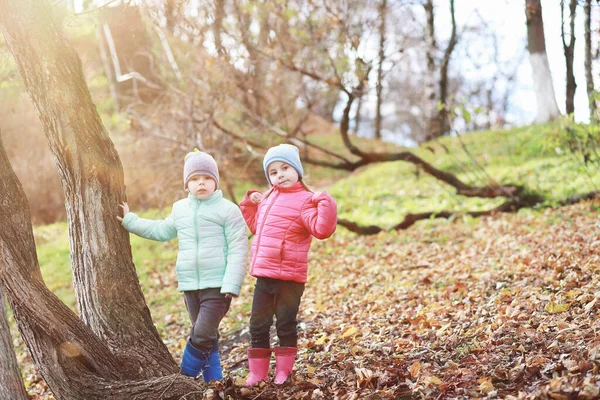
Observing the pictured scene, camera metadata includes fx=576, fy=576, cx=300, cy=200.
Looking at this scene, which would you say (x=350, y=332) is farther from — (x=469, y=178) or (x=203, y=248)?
(x=469, y=178)

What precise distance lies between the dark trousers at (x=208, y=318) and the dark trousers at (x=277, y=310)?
0.23 meters

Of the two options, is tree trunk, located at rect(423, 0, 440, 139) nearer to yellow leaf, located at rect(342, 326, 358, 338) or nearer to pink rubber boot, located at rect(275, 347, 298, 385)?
yellow leaf, located at rect(342, 326, 358, 338)

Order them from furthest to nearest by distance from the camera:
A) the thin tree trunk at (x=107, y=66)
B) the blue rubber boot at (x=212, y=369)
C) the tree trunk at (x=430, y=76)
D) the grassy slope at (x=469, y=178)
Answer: the thin tree trunk at (x=107, y=66)
the tree trunk at (x=430, y=76)
the grassy slope at (x=469, y=178)
the blue rubber boot at (x=212, y=369)

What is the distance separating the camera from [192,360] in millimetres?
3859

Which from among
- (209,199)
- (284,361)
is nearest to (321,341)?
(284,361)

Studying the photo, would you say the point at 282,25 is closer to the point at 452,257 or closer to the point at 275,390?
the point at 452,257

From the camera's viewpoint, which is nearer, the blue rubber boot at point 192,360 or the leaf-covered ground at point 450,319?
the leaf-covered ground at point 450,319

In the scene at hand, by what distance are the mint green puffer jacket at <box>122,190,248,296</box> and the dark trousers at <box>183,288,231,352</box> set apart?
7cm

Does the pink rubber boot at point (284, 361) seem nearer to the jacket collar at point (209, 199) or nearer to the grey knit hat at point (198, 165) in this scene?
the jacket collar at point (209, 199)

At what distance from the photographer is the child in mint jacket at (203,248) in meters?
3.81

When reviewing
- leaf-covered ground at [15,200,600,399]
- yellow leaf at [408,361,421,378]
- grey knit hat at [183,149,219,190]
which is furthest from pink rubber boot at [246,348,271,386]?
grey knit hat at [183,149,219,190]

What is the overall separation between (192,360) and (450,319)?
2252 millimetres

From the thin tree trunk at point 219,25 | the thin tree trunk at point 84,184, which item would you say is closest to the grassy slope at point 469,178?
the thin tree trunk at point 219,25

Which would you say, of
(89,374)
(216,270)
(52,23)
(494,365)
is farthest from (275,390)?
(52,23)
